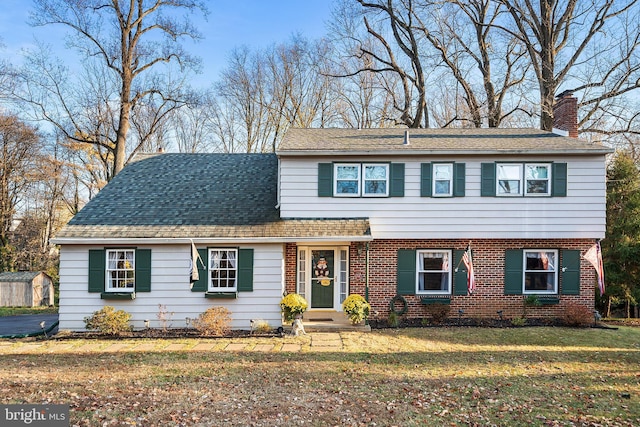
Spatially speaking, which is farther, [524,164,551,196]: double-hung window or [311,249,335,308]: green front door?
[311,249,335,308]: green front door

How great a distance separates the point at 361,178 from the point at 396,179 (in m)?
1.07

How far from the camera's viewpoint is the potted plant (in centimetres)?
1185

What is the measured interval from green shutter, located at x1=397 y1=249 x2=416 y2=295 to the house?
31mm

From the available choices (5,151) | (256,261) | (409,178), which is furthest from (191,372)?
(5,151)

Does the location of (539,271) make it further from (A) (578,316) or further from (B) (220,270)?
(B) (220,270)

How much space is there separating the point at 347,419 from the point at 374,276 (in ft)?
23.3

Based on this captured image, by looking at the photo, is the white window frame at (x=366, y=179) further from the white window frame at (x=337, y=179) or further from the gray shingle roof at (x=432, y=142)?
the gray shingle roof at (x=432, y=142)

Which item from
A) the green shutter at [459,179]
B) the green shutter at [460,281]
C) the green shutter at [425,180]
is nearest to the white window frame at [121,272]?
the green shutter at [425,180]

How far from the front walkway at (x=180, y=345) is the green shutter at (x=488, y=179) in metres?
6.20

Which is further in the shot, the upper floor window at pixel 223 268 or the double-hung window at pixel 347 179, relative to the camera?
the double-hung window at pixel 347 179

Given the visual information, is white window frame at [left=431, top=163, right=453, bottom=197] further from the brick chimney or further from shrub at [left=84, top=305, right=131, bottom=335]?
shrub at [left=84, top=305, right=131, bottom=335]

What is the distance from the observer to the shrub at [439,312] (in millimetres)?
12812

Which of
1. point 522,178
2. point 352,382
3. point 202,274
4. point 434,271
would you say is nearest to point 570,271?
point 522,178

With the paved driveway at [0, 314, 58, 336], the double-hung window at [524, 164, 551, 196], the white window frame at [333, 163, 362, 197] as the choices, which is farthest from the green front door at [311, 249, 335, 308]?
the paved driveway at [0, 314, 58, 336]
